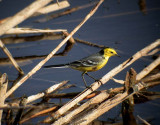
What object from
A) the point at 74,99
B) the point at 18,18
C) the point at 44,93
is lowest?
the point at 44,93

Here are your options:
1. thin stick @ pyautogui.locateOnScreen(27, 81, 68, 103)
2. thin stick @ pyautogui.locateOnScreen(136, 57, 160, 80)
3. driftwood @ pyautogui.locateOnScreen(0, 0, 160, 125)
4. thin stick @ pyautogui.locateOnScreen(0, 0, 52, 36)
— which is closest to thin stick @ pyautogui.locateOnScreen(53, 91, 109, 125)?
driftwood @ pyautogui.locateOnScreen(0, 0, 160, 125)

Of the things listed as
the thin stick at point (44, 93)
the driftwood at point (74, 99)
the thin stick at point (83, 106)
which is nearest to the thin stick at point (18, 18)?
the driftwood at point (74, 99)

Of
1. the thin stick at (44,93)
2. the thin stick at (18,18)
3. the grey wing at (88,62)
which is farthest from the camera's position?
the grey wing at (88,62)

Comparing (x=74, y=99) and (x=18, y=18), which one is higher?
(x=18, y=18)

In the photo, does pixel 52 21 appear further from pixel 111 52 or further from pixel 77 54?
pixel 111 52

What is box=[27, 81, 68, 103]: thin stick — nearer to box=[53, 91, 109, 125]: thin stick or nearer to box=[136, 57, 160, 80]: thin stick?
box=[53, 91, 109, 125]: thin stick

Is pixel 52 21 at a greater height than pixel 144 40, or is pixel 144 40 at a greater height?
pixel 52 21

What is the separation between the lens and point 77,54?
24.0 feet

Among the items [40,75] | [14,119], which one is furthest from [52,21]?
[14,119]

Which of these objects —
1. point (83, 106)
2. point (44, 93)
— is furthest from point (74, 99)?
point (44, 93)

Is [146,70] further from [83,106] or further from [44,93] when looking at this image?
[44,93]

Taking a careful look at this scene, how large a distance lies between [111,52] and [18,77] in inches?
91.1

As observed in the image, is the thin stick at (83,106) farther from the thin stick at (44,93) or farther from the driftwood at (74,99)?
the thin stick at (44,93)

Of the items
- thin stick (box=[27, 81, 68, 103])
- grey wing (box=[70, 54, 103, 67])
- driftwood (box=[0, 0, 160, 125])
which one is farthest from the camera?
grey wing (box=[70, 54, 103, 67])
